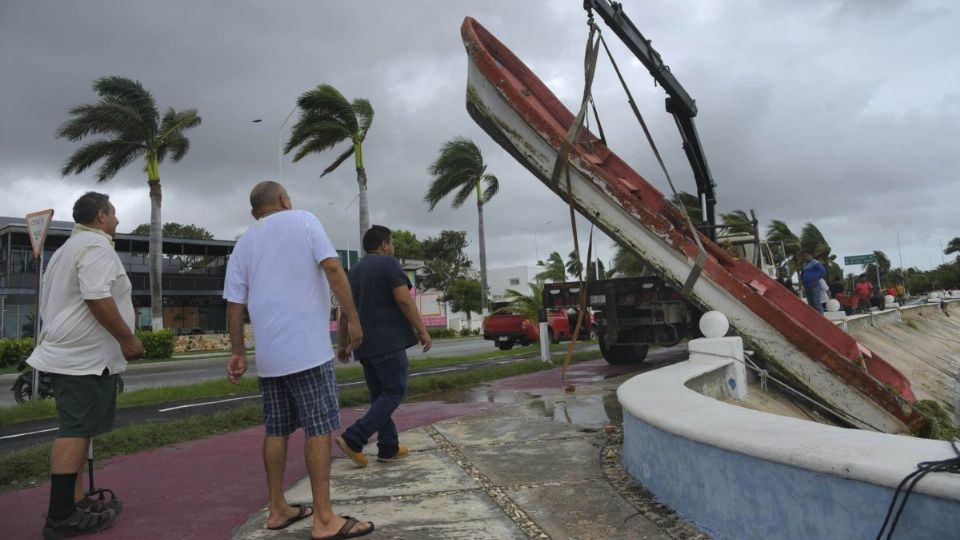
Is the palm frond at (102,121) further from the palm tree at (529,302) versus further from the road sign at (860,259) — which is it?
the road sign at (860,259)

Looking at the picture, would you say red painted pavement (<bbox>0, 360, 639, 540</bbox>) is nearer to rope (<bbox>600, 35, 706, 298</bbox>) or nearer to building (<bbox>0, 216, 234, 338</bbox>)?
rope (<bbox>600, 35, 706, 298</bbox>)

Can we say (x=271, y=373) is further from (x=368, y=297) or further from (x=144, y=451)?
(x=144, y=451)

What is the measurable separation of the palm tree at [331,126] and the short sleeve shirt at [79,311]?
1334 centimetres

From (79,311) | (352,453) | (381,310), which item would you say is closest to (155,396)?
(352,453)

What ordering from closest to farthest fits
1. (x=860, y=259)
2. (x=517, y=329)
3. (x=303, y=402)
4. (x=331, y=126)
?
1. (x=303, y=402)
2. (x=331, y=126)
3. (x=517, y=329)
4. (x=860, y=259)

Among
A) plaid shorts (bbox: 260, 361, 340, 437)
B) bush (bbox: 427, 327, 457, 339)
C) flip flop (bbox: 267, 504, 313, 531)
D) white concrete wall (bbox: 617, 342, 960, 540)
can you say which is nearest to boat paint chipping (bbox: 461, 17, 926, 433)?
white concrete wall (bbox: 617, 342, 960, 540)

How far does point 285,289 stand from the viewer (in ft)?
10.0

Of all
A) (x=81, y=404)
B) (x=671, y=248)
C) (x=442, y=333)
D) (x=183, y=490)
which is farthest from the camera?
(x=442, y=333)

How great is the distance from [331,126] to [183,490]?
44.2ft

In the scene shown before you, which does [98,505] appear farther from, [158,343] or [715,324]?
[158,343]

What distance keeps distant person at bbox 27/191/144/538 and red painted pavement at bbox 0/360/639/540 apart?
19 centimetres

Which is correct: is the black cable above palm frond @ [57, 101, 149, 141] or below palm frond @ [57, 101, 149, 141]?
below

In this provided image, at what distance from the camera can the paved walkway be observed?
9.91 feet

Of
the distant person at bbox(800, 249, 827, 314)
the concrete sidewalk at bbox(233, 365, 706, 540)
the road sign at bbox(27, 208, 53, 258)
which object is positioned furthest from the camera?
the distant person at bbox(800, 249, 827, 314)
